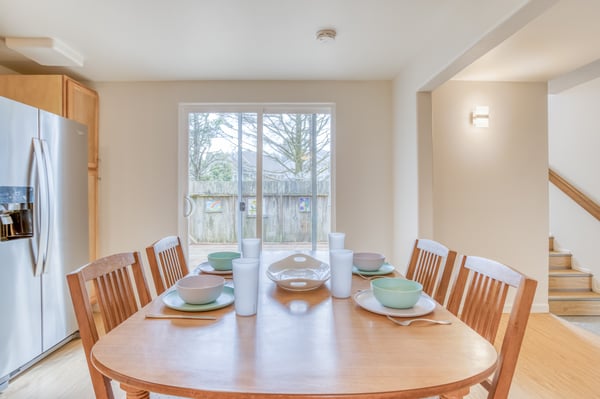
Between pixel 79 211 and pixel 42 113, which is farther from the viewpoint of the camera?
pixel 79 211

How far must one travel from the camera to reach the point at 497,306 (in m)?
1.18

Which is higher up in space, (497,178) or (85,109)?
(85,109)

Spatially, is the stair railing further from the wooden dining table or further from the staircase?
the wooden dining table

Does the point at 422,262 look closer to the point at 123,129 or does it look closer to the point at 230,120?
the point at 230,120

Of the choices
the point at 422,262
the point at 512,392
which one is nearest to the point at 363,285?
the point at 422,262

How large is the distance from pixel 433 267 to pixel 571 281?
298 centimetres

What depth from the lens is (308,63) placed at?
296 centimetres

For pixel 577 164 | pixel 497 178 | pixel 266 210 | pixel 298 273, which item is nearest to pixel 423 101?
pixel 497 178

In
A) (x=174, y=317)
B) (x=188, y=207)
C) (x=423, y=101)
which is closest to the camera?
(x=174, y=317)

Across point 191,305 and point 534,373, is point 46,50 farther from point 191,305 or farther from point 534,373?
point 534,373

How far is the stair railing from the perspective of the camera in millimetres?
3664

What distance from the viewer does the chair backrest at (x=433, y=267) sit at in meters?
1.58

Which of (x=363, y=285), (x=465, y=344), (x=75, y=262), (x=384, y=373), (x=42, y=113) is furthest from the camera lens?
(x=75, y=262)

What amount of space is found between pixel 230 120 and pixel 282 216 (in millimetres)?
1132
